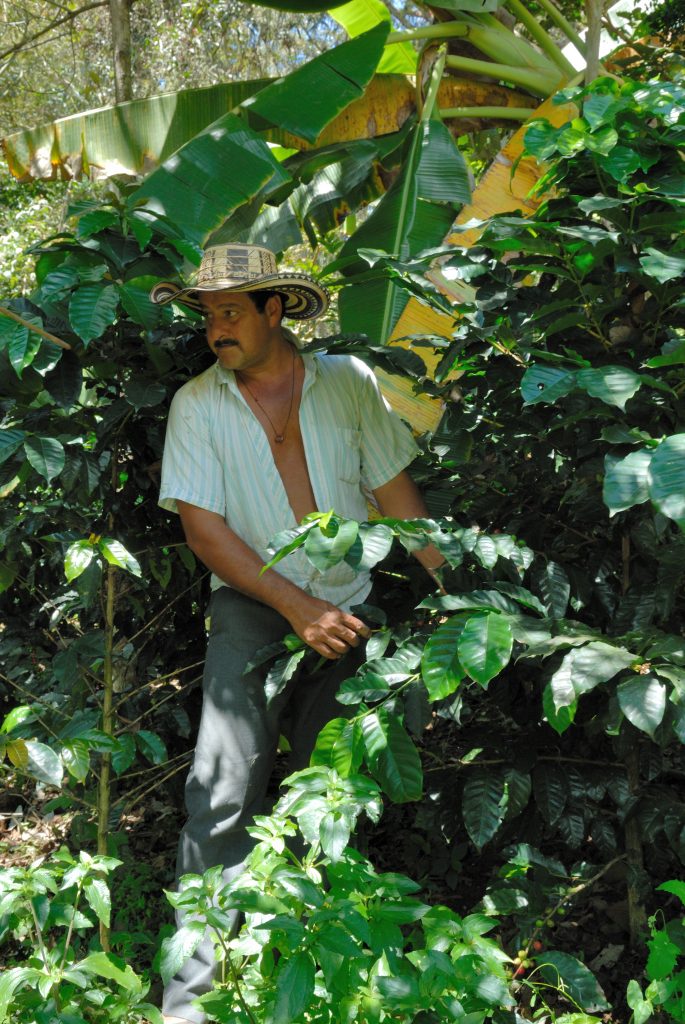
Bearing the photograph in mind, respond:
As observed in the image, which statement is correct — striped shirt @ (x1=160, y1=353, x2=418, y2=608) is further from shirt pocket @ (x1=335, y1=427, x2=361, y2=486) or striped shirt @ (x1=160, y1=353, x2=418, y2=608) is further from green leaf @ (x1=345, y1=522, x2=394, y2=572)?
green leaf @ (x1=345, y1=522, x2=394, y2=572)

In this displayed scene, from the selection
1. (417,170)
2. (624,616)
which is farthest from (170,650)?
(417,170)

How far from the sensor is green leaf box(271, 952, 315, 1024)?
1.85m

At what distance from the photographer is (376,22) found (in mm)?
6547

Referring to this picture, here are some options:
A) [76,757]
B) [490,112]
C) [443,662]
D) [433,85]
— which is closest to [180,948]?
[76,757]

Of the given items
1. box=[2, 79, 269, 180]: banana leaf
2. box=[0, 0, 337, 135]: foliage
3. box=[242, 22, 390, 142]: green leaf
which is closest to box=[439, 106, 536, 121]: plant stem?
box=[242, 22, 390, 142]: green leaf

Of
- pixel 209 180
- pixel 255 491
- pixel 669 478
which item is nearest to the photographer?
pixel 669 478

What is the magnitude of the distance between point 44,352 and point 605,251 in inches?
57.4

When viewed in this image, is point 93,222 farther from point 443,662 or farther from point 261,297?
point 443,662

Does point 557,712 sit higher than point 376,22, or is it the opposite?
point 376,22

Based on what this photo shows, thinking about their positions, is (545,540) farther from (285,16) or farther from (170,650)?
(285,16)

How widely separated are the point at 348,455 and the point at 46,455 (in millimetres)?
905

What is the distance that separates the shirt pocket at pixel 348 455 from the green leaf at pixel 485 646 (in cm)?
124

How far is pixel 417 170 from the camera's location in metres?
5.21

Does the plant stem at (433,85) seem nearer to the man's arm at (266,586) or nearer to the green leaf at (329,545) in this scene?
the man's arm at (266,586)
